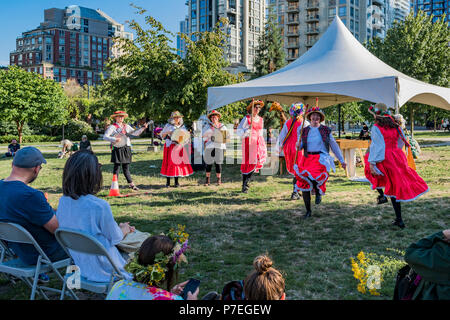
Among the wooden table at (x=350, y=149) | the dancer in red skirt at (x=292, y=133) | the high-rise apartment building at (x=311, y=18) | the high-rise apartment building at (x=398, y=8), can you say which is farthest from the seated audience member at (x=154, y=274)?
the high-rise apartment building at (x=398, y=8)

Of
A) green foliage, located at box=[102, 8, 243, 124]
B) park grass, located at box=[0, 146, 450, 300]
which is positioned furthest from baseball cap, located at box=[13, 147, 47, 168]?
green foliage, located at box=[102, 8, 243, 124]

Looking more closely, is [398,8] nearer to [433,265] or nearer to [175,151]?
[175,151]

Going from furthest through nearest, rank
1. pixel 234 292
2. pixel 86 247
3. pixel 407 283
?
pixel 86 247, pixel 407 283, pixel 234 292

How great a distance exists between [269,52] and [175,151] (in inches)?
964

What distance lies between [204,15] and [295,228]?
346 feet

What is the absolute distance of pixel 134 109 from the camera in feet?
61.1

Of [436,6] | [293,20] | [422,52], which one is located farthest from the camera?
[436,6]

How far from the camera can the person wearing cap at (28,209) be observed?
3174mm

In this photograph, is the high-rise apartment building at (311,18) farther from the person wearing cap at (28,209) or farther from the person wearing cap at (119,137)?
the person wearing cap at (28,209)

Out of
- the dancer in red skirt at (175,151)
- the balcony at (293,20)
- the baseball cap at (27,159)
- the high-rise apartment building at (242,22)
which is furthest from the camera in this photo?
the high-rise apartment building at (242,22)

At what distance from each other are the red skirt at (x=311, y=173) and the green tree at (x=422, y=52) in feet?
64.5

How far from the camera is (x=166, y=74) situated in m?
16.8

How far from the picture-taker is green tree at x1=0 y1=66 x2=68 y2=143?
3272 centimetres

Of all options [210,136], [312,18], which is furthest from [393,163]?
[312,18]
